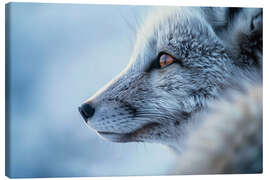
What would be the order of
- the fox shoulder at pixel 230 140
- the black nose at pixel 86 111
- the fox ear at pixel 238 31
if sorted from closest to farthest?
the fox shoulder at pixel 230 140 → the black nose at pixel 86 111 → the fox ear at pixel 238 31

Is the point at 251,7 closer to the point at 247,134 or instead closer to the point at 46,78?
the point at 46,78

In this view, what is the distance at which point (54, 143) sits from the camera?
346cm

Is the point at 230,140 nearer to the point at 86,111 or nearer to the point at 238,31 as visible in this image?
the point at 86,111

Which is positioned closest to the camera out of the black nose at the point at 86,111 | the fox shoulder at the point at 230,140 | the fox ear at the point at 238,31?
the fox shoulder at the point at 230,140

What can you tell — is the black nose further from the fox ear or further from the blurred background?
the fox ear

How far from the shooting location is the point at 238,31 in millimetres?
3465

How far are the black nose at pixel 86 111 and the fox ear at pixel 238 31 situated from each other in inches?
50.8

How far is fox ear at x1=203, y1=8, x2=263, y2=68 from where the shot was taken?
348cm

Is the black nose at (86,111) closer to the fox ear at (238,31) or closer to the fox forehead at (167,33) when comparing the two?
the fox forehead at (167,33)

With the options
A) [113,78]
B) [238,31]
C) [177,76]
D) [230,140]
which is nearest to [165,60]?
[177,76]

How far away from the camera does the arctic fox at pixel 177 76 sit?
3393 mm

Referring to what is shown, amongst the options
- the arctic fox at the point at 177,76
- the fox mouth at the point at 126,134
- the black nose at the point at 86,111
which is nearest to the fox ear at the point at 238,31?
the arctic fox at the point at 177,76

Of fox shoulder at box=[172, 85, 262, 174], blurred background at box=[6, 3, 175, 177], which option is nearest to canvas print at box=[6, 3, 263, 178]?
blurred background at box=[6, 3, 175, 177]

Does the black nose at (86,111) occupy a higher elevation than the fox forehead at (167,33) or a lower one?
lower
